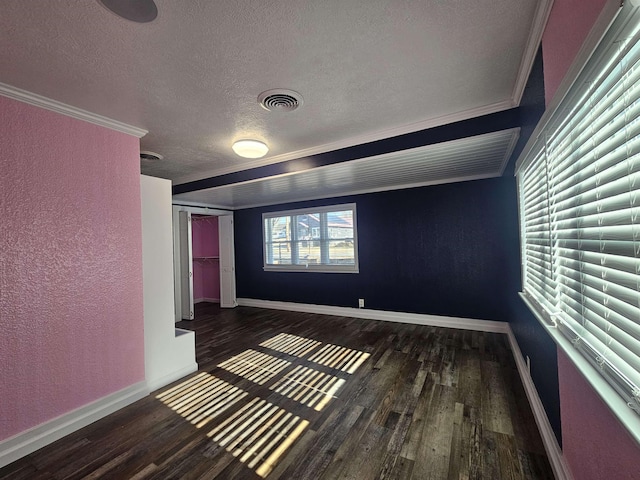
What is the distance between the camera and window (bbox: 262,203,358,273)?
17.4 ft

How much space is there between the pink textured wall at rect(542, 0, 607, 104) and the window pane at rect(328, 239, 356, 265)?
3.96 metres

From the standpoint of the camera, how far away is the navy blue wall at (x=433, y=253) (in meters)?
4.04

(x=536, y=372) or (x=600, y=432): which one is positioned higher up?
(x=600, y=432)

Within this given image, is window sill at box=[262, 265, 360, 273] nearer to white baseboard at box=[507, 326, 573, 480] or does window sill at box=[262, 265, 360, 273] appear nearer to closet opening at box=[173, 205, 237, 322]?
closet opening at box=[173, 205, 237, 322]

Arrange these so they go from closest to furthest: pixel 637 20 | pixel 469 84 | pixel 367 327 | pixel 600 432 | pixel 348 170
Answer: pixel 637 20, pixel 600 432, pixel 469 84, pixel 348 170, pixel 367 327

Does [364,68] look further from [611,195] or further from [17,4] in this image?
[17,4]

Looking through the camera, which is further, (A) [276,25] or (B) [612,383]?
(A) [276,25]

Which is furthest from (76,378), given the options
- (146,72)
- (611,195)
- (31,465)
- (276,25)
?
(611,195)

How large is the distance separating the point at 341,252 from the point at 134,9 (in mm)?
4449

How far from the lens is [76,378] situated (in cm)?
213

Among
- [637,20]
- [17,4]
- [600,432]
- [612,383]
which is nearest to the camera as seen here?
[637,20]

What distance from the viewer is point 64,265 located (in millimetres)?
2105

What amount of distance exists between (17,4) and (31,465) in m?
2.54

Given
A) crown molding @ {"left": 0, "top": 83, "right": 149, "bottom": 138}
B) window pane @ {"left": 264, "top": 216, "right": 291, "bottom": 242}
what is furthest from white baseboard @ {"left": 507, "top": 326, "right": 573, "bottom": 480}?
window pane @ {"left": 264, "top": 216, "right": 291, "bottom": 242}
